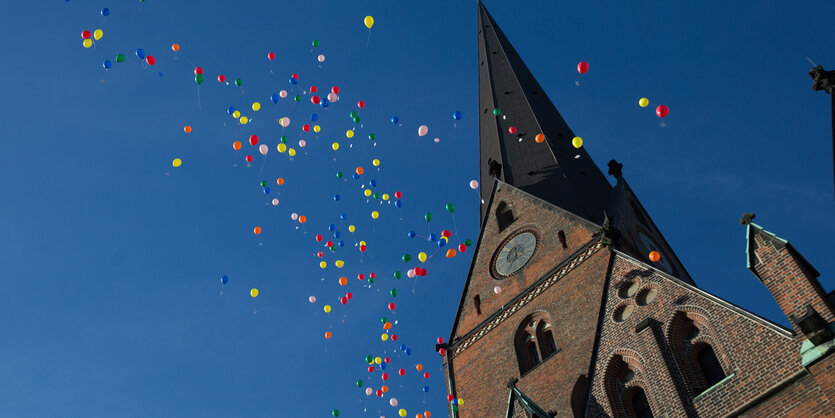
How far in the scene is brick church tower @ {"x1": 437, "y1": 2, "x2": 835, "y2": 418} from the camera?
625 inches

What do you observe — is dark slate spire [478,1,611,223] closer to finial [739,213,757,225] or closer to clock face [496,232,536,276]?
clock face [496,232,536,276]

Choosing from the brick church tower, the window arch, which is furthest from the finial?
the window arch

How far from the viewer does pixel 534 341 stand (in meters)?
23.0

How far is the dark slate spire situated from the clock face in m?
1.65

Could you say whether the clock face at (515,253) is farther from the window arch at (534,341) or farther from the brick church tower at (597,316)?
the window arch at (534,341)

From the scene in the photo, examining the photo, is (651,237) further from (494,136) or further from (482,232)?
(494,136)

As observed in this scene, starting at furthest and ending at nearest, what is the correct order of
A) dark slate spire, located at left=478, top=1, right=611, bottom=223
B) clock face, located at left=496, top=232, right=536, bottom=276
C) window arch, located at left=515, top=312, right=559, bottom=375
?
dark slate spire, located at left=478, top=1, right=611, bottom=223, clock face, located at left=496, top=232, right=536, bottom=276, window arch, located at left=515, top=312, right=559, bottom=375

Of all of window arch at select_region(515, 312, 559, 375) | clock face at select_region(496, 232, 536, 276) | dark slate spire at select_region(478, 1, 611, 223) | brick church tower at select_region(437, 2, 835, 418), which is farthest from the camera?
dark slate spire at select_region(478, 1, 611, 223)

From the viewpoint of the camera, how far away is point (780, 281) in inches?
640

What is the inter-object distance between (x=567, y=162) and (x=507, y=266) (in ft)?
20.1

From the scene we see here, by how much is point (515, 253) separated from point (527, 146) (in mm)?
6746

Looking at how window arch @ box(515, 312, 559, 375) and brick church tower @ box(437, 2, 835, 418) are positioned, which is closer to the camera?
brick church tower @ box(437, 2, 835, 418)

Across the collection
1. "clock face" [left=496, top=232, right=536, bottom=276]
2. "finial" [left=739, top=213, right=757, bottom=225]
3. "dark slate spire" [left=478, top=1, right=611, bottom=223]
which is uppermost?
"dark slate spire" [left=478, top=1, right=611, bottom=223]

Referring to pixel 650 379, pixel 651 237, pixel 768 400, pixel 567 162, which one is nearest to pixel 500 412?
pixel 650 379
